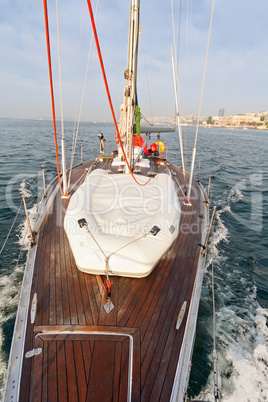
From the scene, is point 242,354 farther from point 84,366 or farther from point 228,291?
point 84,366

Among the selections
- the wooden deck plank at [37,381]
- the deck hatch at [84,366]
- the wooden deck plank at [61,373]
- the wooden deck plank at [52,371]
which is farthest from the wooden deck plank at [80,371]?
the wooden deck plank at [37,381]

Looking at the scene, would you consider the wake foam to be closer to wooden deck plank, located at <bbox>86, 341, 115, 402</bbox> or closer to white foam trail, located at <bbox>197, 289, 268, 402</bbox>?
white foam trail, located at <bbox>197, 289, 268, 402</bbox>

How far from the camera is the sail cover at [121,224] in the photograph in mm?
3816

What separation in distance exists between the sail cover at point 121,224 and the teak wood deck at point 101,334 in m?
0.54

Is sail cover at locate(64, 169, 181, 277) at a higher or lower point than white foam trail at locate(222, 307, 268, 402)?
higher

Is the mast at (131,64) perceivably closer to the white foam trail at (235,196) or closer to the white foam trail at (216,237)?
the white foam trail at (216,237)

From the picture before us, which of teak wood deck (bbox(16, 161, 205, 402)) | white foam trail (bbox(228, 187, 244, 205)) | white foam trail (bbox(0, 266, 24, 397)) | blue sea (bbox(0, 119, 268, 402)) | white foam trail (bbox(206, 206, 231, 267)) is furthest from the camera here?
white foam trail (bbox(228, 187, 244, 205))

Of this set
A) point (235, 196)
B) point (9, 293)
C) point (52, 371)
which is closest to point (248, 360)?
point (52, 371)

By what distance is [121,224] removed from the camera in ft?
15.9

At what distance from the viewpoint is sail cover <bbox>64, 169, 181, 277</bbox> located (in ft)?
12.5

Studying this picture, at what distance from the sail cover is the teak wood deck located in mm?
542

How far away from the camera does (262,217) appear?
12.2 m

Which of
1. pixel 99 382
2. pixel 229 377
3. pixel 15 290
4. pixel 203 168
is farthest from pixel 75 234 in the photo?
pixel 203 168

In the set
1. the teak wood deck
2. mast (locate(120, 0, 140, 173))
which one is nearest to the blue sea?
the teak wood deck
